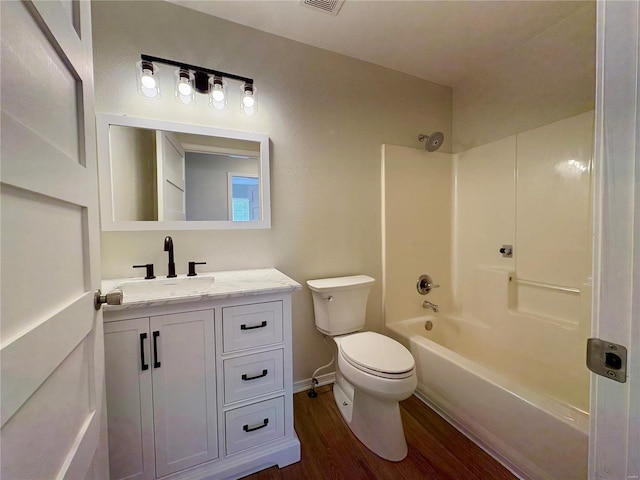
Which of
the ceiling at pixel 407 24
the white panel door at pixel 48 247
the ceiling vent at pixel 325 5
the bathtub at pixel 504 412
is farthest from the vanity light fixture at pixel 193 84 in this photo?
the bathtub at pixel 504 412

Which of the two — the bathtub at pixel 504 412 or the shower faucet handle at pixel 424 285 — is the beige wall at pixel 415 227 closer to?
the shower faucet handle at pixel 424 285

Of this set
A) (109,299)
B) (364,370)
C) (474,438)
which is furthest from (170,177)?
(474,438)

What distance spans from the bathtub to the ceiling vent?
215 centimetres

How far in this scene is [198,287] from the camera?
138cm

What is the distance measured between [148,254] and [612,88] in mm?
1832

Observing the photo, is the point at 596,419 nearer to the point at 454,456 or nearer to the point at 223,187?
the point at 454,456

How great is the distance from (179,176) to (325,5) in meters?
1.31

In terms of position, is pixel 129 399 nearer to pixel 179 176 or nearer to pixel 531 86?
pixel 179 176

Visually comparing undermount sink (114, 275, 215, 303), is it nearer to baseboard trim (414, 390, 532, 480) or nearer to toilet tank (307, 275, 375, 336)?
toilet tank (307, 275, 375, 336)

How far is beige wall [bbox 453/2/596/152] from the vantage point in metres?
1.53

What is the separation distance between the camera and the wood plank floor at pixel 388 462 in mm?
1228

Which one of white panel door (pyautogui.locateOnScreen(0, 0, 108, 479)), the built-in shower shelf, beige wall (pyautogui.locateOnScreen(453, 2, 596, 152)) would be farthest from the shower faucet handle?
white panel door (pyautogui.locateOnScreen(0, 0, 108, 479))

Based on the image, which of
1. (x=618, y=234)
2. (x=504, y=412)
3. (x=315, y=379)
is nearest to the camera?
(x=618, y=234)

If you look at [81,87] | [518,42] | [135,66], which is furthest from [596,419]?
[518,42]
